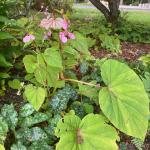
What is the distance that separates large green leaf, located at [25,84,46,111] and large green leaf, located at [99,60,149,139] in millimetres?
399

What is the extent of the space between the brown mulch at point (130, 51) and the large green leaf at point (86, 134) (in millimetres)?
2411

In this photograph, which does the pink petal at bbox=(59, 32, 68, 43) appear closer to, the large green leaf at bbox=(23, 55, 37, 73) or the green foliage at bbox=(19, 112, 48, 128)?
the large green leaf at bbox=(23, 55, 37, 73)

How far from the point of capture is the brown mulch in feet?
17.7

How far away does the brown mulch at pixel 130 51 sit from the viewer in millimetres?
5410

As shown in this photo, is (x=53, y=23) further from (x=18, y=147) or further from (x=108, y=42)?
(x=108, y=42)

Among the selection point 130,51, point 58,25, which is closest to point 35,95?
point 58,25

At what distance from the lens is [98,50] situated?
5773 millimetres

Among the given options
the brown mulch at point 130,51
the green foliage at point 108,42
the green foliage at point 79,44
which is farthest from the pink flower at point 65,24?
the green foliage at point 108,42

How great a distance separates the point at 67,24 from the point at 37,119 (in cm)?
72

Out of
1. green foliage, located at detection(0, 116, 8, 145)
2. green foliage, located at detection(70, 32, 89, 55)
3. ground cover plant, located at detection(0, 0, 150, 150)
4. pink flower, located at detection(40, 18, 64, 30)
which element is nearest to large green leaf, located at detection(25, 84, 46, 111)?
ground cover plant, located at detection(0, 0, 150, 150)

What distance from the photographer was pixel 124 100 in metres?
2.59

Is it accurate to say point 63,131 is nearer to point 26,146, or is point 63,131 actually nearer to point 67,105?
point 26,146

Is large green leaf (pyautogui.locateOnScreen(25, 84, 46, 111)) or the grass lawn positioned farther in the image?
the grass lawn

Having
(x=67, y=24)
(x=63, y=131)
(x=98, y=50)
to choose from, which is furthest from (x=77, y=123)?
(x=98, y=50)
